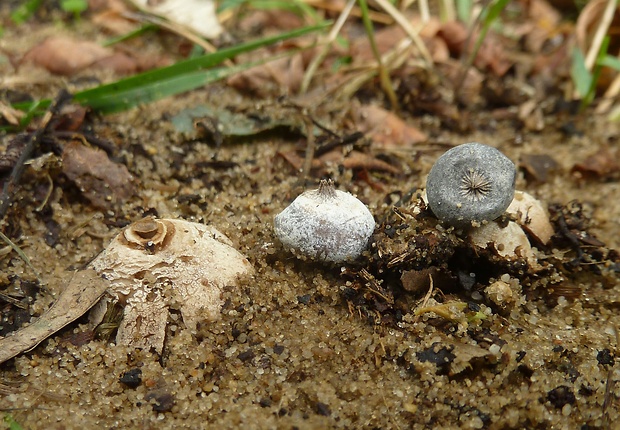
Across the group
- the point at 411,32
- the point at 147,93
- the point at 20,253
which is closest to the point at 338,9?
the point at 411,32

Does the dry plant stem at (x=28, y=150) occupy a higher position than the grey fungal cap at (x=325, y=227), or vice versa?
the grey fungal cap at (x=325, y=227)

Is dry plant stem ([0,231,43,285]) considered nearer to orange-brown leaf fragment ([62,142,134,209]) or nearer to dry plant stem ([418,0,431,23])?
orange-brown leaf fragment ([62,142,134,209])

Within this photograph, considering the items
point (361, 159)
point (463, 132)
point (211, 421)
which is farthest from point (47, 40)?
point (211, 421)

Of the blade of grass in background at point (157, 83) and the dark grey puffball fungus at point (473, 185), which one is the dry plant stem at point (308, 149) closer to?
the blade of grass in background at point (157, 83)

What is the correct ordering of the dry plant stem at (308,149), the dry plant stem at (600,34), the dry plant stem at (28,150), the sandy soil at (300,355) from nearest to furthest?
the sandy soil at (300,355) → the dry plant stem at (28,150) → the dry plant stem at (308,149) → the dry plant stem at (600,34)

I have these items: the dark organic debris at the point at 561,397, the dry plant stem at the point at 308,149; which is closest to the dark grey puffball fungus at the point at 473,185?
the dark organic debris at the point at 561,397
